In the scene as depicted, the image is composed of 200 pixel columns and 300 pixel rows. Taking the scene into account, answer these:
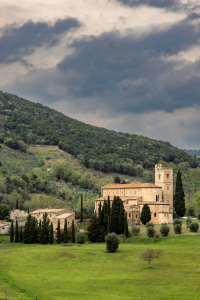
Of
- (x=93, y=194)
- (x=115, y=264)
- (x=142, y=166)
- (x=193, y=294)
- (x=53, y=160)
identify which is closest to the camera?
(x=193, y=294)

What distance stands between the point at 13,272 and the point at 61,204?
60471 mm

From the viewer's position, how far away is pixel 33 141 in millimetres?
193625

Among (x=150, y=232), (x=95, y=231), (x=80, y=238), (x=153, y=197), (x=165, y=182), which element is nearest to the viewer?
(x=150, y=232)

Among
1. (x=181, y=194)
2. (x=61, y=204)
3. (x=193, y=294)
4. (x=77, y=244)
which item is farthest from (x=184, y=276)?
(x=61, y=204)

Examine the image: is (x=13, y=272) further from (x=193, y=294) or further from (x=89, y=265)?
(x=193, y=294)

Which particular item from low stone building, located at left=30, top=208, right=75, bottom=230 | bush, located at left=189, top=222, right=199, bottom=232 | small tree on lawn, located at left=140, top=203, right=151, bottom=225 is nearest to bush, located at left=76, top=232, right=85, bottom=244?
low stone building, located at left=30, top=208, right=75, bottom=230

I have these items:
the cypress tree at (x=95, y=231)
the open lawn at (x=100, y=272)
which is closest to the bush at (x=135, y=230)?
the open lawn at (x=100, y=272)

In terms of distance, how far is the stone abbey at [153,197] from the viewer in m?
77.1

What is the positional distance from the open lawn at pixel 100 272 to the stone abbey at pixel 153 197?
14544mm

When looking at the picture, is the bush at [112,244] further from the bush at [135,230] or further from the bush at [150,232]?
the bush at [135,230]

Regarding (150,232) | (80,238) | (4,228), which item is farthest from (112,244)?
(4,228)

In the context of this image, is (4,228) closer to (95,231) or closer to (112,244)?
(95,231)

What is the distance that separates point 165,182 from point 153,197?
16.8ft

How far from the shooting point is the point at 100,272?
45.3m
